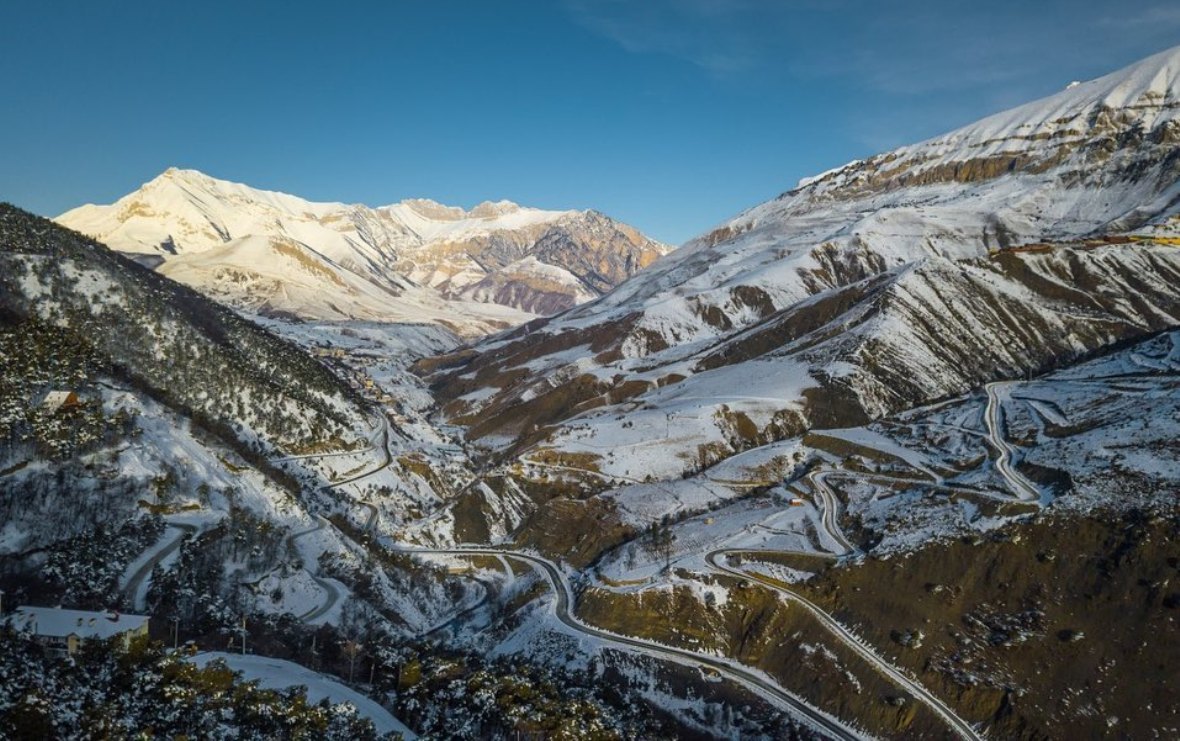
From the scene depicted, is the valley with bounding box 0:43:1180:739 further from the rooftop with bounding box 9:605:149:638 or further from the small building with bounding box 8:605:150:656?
the rooftop with bounding box 9:605:149:638

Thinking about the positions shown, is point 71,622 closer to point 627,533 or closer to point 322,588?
point 322,588

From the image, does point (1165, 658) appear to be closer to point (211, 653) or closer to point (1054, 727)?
point (1054, 727)

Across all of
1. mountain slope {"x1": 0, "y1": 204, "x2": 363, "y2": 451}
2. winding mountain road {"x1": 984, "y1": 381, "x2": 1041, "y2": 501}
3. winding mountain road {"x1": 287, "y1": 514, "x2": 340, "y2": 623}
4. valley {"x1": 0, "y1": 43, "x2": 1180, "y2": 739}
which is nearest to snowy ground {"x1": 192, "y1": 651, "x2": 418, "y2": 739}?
valley {"x1": 0, "y1": 43, "x2": 1180, "y2": 739}

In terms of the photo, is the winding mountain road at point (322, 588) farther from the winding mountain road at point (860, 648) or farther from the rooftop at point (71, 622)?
the winding mountain road at point (860, 648)

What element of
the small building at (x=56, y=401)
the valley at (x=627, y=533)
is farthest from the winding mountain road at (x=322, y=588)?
the small building at (x=56, y=401)

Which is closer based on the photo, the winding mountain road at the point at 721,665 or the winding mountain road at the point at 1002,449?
the winding mountain road at the point at 721,665

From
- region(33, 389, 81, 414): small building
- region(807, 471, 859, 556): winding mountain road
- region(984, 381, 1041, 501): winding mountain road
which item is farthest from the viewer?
region(807, 471, 859, 556): winding mountain road
